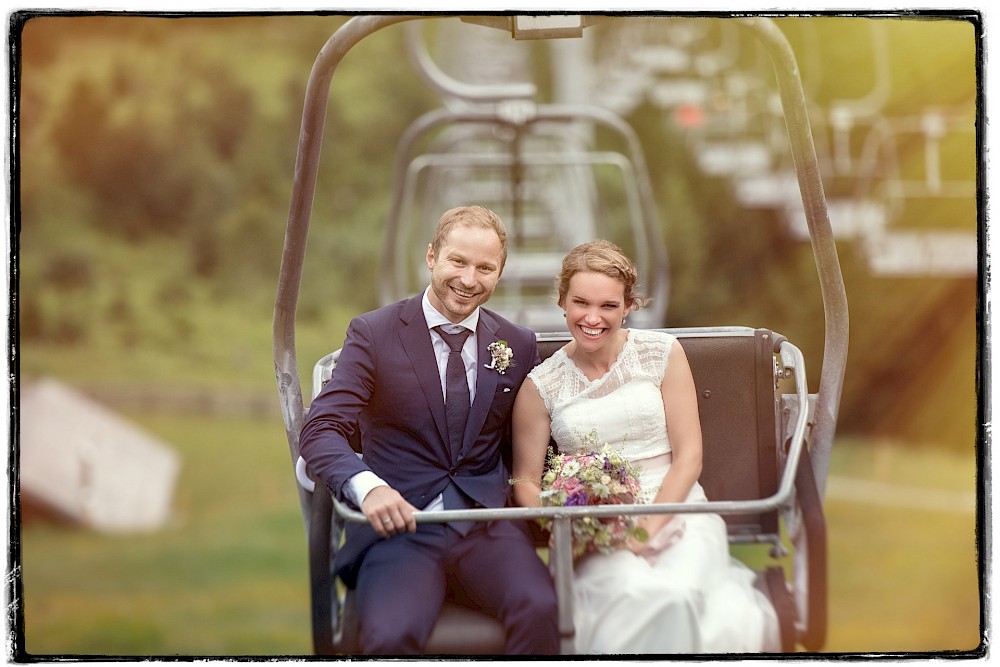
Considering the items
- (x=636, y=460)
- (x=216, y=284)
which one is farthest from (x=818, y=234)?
(x=216, y=284)

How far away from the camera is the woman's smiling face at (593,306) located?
2256 mm

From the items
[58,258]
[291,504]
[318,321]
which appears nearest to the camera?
[58,258]

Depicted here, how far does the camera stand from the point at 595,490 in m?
2.14

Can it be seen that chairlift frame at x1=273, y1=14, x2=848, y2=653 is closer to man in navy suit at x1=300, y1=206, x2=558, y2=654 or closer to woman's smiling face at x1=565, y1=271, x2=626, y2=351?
man in navy suit at x1=300, y1=206, x2=558, y2=654

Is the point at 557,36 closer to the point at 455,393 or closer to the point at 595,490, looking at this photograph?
the point at 455,393

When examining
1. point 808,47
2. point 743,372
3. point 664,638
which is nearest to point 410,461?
point 664,638

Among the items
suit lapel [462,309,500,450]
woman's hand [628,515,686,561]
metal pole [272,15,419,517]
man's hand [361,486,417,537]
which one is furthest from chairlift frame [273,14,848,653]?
suit lapel [462,309,500,450]

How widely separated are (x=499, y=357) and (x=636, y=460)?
37 cm

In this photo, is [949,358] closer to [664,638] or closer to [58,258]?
[664,638]

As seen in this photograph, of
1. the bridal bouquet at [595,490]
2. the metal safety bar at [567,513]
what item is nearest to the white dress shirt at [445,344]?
the bridal bouquet at [595,490]

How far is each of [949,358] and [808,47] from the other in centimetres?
99

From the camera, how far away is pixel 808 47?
306cm

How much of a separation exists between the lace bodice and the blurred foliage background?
23.8 inches

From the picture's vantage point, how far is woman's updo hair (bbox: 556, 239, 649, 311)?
2.25 meters
